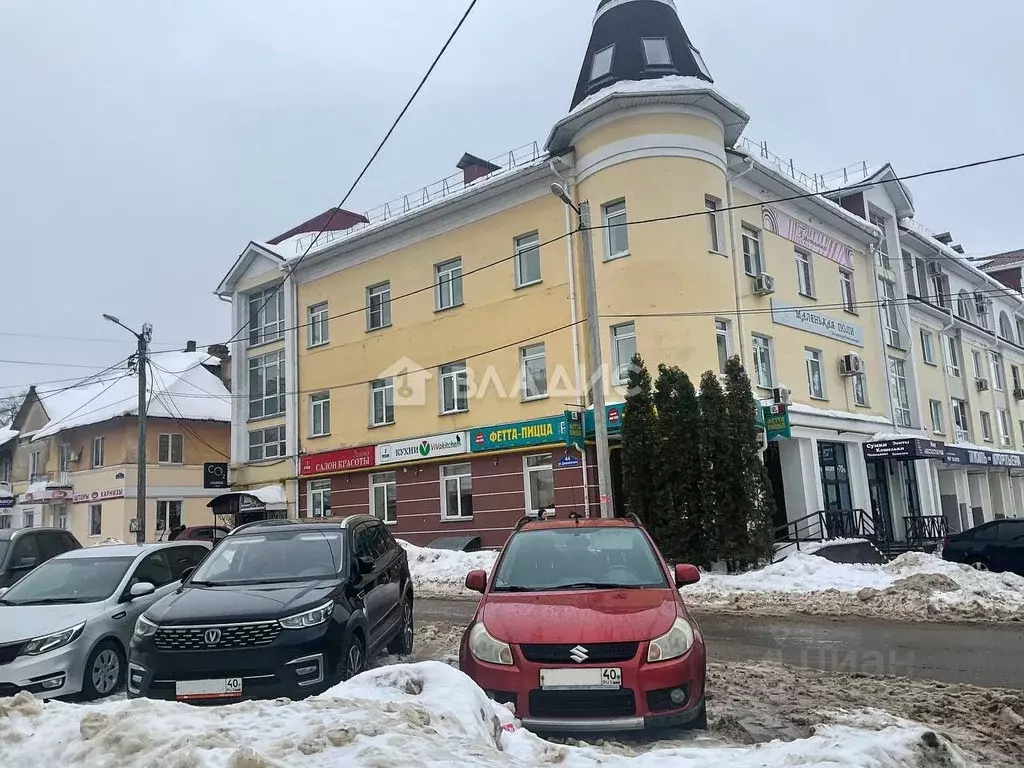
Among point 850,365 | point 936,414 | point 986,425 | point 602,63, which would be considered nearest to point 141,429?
point 602,63

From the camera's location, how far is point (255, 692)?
635 centimetres

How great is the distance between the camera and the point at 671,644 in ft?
18.3

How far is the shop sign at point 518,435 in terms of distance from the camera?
21.6 meters

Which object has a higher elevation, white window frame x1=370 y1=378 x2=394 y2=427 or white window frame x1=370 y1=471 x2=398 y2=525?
white window frame x1=370 y1=378 x2=394 y2=427

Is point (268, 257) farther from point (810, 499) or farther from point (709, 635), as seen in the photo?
point (709, 635)

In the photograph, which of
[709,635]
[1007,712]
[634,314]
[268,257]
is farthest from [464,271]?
[1007,712]

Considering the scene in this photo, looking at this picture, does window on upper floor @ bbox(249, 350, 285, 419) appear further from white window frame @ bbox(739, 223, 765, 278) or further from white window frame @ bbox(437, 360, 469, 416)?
white window frame @ bbox(739, 223, 765, 278)

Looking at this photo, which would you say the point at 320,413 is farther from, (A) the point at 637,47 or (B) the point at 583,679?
(B) the point at 583,679

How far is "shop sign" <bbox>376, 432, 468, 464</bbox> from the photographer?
2411 centimetres

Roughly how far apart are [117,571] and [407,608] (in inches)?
130

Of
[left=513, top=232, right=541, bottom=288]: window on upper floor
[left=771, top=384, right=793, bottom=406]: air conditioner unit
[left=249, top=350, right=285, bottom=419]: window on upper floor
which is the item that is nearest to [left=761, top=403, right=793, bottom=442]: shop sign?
[left=771, top=384, right=793, bottom=406]: air conditioner unit

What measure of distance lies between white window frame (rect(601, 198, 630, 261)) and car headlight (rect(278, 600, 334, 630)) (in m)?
15.8

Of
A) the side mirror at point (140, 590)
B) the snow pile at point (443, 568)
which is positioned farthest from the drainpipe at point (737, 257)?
the side mirror at point (140, 590)

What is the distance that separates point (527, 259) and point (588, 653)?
62.6 ft
